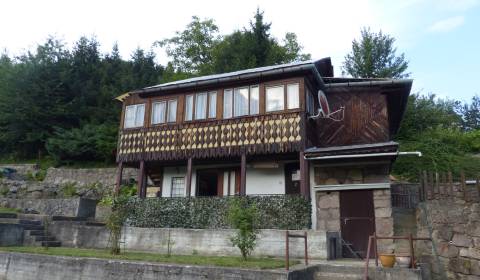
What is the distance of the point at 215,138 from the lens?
15.0m

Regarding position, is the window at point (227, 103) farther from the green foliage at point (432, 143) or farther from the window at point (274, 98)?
the green foliage at point (432, 143)

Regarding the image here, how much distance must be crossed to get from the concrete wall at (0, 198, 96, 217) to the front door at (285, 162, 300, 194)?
10.0m

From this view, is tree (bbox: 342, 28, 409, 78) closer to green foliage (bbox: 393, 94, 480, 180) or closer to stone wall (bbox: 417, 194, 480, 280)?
green foliage (bbox: 393, 94, 480, 180)

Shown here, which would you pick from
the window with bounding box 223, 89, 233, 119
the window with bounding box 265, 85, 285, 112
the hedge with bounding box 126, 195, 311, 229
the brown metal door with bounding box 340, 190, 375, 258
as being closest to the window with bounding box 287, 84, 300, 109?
the window with bounding box 265, 85, 285, 112

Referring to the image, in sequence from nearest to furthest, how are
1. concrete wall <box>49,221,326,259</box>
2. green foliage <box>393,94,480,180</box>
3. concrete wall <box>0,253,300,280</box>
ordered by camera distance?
1. concrete wall <box>0,253,300,280</box>
2. concrete wall <box>49,221,326,259</box>
3. green foliage <box>393,94,480,180</box>

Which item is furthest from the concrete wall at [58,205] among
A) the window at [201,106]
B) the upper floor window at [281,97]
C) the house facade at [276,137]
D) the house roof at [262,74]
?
the upper floor window at [281,97]

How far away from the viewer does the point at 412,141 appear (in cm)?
2375

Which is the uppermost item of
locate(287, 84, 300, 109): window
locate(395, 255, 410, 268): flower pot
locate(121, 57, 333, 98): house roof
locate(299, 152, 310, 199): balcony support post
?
locate(121, 57, 333, 98): house roof

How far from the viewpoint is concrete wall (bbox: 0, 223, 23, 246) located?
44.4ft

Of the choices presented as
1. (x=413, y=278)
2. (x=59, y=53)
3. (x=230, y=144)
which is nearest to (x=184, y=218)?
(x=230, y=144)

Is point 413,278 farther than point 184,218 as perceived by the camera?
No

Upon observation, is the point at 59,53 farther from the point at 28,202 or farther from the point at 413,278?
the point at 413,278

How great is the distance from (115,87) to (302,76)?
21.4 metres

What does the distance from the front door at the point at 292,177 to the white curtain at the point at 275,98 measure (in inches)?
103
